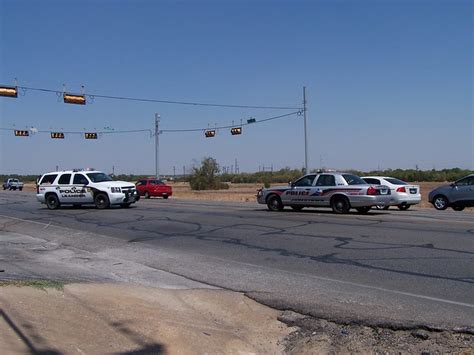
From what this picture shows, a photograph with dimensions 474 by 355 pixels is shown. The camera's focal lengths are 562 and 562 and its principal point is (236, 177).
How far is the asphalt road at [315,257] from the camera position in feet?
24.5

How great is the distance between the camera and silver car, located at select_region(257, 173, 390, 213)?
20.6m

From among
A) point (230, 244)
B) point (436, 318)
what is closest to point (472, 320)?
point (436, 318)

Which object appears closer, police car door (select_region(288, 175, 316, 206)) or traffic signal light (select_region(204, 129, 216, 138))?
police car door (select_region(288, 175, 316, 206))

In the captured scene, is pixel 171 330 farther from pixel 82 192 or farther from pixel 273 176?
pixel 273 176

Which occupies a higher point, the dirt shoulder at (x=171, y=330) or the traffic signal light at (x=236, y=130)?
the traffic signal light at (x=236, y=130)

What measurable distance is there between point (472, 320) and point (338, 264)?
4080 mm

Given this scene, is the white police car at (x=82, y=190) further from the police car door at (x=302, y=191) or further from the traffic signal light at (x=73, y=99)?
the police car door at (x=302, y=191)

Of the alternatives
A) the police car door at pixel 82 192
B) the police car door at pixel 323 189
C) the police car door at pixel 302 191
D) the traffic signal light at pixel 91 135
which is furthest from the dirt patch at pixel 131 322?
the traffic signal light at pixel 91 135

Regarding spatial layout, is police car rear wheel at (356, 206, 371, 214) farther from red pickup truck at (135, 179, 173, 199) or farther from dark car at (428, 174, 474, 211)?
red pickup truck at (135, 179, 173, 199)

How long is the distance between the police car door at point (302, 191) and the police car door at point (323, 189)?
9.6 inches

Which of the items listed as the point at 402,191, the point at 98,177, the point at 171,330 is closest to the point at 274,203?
the point at 402,191

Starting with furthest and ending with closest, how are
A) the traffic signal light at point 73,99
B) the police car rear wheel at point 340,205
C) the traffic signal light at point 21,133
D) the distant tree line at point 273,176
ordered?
the distant tree line at point 273,176 < the traffic signal light at point 21,133 < the traffic signal light at point 73,99 < the police car rear wheel at point 340,205

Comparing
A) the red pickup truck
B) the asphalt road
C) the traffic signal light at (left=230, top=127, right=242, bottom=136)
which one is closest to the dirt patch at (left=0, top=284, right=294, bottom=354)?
the asphalt road

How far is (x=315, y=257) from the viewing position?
37.3 feet
